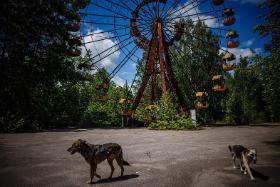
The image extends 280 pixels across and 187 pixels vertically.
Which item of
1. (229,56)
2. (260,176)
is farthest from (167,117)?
(260,176)

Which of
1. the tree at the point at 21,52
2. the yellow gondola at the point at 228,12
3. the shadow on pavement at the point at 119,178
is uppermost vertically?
the yellow gondola at the point at 228,12

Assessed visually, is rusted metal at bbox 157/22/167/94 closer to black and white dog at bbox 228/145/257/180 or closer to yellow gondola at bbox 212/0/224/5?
yellow gondola at bbox 212/0/224/5

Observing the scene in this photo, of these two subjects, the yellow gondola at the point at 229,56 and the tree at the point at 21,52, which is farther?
the yellow gondola at the point at 229,56

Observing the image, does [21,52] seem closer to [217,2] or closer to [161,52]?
[161,52]

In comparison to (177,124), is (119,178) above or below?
below

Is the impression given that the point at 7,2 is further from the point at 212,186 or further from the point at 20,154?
the point at 212,186

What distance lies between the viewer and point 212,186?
4.93 m

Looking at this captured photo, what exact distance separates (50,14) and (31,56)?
5.27 ft

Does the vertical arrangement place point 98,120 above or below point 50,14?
below

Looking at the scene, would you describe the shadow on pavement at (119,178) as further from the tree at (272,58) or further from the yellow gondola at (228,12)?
the yellow gondola at (228,12)

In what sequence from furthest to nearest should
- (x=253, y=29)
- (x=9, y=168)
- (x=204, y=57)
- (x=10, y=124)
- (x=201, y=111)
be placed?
(x=204, y=57) → (x=201, y=111) → (x=10, y=124) → (x=253, y=29) → (x=9, y=168)

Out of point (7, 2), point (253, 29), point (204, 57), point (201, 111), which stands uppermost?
point (204, 57)

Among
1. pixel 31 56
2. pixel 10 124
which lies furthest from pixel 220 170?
pixel 10 124

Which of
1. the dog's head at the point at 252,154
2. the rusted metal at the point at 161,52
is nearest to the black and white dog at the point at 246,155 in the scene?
the dog's head at the point at 252,154
